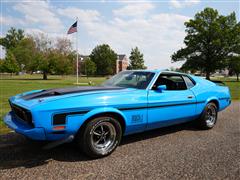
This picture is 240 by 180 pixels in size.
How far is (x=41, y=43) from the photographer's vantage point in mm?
54469

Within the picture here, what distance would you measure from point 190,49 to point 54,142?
141 feet

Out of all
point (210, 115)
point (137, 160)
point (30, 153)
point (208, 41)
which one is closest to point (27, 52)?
point (208, 41)

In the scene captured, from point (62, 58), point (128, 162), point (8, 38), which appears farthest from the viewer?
point (8, 38)

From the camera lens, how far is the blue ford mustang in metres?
3.20

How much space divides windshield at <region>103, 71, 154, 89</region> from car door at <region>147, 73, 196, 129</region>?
7.5 inches

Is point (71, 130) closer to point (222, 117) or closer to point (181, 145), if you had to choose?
point (181, 145)

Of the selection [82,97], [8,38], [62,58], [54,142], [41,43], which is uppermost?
[8,38]

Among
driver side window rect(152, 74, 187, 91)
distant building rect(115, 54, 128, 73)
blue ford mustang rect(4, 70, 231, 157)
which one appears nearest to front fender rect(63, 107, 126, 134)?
blue ford mustang rect(4, 70, 231, 157)

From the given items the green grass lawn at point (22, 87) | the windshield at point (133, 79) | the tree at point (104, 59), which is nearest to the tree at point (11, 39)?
the tree at point (104, 59)

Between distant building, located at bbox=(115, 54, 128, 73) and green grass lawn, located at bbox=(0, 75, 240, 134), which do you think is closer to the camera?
green grass lawn, located at bbox=(0, 75, 240, 134)

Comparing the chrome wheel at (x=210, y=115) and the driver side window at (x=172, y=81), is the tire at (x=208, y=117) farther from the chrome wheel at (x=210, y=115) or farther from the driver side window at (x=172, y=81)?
the driver side window at (x=172, y=81)

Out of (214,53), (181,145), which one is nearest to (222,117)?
(181,145)

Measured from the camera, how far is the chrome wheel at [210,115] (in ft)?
18.2

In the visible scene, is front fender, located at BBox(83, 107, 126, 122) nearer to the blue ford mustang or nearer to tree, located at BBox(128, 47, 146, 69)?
the blue ford mustang
